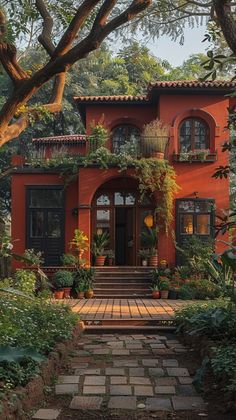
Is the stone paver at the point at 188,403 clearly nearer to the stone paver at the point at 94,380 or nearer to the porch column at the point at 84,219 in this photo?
the stone paver at the point at 94,380

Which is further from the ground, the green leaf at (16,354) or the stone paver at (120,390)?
the green leaf at (16,354)

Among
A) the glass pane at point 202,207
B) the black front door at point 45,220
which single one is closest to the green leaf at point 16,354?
the glass pane at point 202,207

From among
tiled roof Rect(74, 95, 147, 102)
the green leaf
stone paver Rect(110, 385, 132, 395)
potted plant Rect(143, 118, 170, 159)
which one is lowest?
stone paver Rect(110, 385, 132, 395)

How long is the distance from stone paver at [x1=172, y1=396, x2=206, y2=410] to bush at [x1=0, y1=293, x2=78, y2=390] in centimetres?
128

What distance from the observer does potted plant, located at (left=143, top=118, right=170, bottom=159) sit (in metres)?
15.0

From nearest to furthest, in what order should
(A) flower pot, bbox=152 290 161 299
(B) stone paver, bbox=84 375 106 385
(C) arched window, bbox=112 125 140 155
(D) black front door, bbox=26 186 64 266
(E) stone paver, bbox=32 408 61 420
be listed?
(E) stone paver, bbox=32 408 61 420 < (B) stone paver, bbox=84 375 106 385 < (A) flower pot, bbox=152 290 161 299 < (D) black front door, bbox=26 186 64 266 < (C) arched window, bbox=112 125 140 155

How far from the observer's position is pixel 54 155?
55.6ft

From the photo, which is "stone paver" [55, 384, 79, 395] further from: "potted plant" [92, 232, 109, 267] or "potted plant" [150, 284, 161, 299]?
"potted plant" [92, 232, 109, 267]

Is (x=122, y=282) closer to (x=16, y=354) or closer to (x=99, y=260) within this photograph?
(x=99, y=260)

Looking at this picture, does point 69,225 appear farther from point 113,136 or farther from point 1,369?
point 1,369

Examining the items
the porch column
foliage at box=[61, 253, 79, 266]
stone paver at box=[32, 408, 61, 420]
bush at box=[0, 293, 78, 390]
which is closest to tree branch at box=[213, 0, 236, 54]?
bush at box=[0, 293, 78, 390]

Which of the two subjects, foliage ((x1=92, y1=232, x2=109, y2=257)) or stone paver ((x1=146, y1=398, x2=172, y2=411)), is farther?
foliage ((x1=92, y1=232, x2=109, y2=257))

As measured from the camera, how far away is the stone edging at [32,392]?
11.1 feet

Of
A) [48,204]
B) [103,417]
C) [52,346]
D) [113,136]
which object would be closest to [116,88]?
[113,136]
